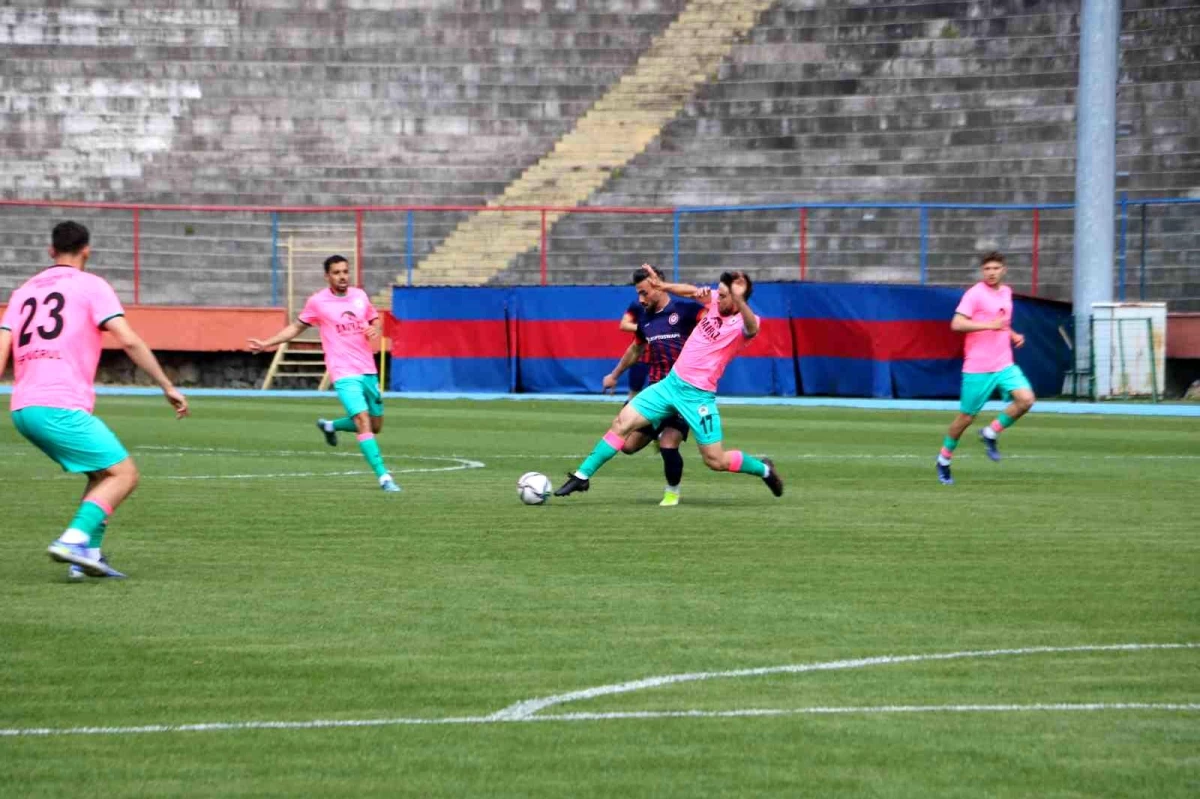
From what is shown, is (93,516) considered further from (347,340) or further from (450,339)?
(450,339)

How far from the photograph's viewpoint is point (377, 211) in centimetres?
3925

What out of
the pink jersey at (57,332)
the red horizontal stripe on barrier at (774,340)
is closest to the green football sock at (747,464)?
the pink jersey at (57,332)

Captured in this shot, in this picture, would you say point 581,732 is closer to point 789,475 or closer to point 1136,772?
point 1136,772

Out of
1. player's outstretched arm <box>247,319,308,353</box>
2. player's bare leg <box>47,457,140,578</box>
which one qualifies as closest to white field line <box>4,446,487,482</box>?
player's outstretched arm <box>247,319,308,353</box>

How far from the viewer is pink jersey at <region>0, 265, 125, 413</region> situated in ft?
32.4

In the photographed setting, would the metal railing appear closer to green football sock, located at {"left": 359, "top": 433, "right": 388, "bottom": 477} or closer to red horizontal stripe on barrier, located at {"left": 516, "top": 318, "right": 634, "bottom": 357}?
red horizontal stripe on barrier, located at {"left": 516, "top": 318, "right": 634, "bottom": 357}

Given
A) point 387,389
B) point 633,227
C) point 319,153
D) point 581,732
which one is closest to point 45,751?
point 581,732

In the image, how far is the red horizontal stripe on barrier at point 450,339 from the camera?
3512 cm

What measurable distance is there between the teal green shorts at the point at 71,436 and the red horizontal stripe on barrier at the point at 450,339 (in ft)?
82.2

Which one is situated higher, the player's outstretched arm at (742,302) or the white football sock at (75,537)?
the player's outstretched arm at (742,302)

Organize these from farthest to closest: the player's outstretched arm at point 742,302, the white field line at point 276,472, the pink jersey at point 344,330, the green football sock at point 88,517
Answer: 1. the white field line at point 276,472
2. the pink jersey at point 344,330
3. the player's outstretched arm at point 742,302
4. the green football sock at point 88,517

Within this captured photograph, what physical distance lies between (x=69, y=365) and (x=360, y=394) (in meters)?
6.79

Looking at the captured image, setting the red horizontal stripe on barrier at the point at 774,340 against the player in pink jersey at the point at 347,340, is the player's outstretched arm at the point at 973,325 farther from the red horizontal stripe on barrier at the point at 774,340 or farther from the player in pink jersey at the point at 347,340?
the red horizontal stripe on barrier at the point at 774,340

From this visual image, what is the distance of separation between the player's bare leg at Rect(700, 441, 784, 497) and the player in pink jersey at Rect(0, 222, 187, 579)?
205 inches
